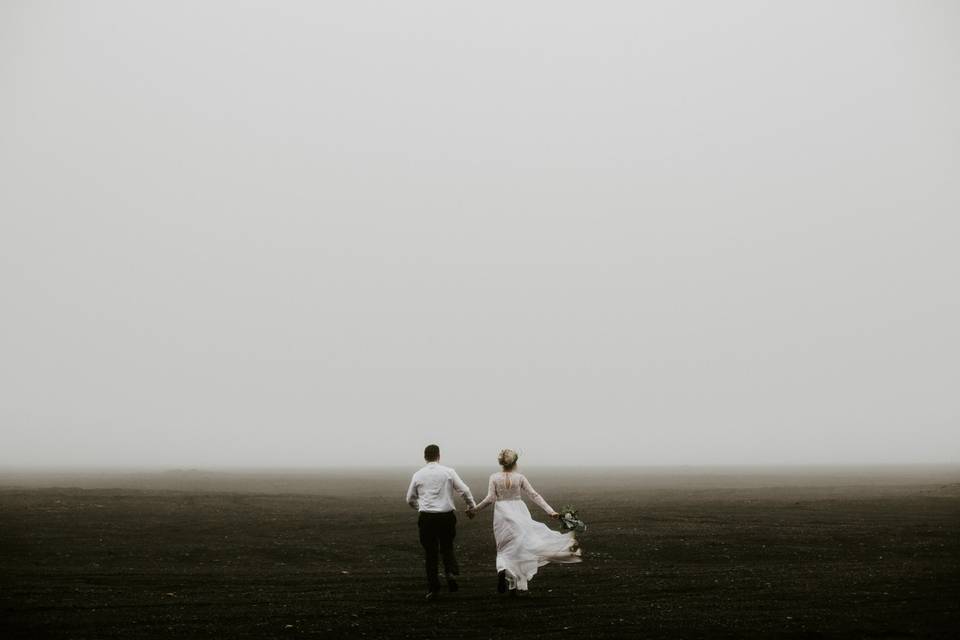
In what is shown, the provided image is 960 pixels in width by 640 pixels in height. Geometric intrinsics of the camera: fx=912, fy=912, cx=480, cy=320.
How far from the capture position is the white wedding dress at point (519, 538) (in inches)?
612

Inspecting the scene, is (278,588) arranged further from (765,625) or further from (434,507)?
(765,625)

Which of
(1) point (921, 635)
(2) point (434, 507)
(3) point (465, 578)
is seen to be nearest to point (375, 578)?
(3) point (465, 578)

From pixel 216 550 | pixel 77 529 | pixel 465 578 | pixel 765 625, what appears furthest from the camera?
pixel 77 529

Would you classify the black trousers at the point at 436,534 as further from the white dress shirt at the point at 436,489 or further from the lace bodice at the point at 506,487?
the lace bodice at the point at 506,487

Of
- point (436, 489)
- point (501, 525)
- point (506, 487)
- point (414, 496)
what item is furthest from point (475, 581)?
point (436, 489)

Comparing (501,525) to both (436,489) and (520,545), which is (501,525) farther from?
(436,489)

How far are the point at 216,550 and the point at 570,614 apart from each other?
1294 centimetres

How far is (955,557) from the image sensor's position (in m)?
19.6

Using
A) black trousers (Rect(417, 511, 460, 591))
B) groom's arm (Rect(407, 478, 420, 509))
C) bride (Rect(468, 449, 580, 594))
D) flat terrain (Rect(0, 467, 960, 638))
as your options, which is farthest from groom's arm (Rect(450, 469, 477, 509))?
flat terrain (Rect(0, 467, 960, 638))

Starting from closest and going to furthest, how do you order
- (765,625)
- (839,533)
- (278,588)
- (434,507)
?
(765,625) < (434,507) < (278,588) < (839,533)

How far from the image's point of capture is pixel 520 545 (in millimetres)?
15555

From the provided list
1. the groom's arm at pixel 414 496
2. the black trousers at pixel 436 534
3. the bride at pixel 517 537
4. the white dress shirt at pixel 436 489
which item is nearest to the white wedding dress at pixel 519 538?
the bride at pixel 517 537

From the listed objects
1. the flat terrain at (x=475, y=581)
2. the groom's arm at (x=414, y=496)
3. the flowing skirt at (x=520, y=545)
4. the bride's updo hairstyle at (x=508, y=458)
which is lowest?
the flat terrain at (x=475, y=581)

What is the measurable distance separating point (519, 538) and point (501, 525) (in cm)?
38
